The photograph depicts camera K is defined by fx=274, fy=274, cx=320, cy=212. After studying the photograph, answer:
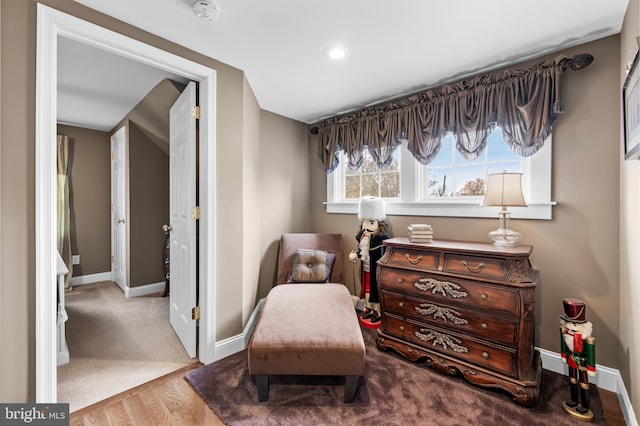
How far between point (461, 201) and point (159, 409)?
8.80ft

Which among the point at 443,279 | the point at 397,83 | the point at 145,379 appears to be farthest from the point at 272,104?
the point at 145,379

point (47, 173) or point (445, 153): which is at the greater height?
point (445, 153)

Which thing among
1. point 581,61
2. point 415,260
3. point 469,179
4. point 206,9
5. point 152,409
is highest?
point 206,9

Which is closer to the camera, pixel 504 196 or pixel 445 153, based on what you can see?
pixel 504 196

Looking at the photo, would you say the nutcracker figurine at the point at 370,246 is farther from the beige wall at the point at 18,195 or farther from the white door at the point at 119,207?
the white door at the point at 119,207

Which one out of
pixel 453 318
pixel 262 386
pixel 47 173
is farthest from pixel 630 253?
pixel 47 173

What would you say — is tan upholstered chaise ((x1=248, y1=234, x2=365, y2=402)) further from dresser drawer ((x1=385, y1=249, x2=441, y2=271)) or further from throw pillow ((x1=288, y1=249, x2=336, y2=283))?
throw pillow ((x1=288, y1=249, x2=336, y2=283))

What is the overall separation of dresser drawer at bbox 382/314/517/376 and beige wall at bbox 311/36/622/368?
23.6 inches

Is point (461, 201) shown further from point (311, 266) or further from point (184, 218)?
point (184, 218)

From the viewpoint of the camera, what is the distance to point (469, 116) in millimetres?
2246

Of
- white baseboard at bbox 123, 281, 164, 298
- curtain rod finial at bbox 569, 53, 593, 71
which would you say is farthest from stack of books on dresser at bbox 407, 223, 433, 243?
white baseboard at bbox 123, 281, 164, 298

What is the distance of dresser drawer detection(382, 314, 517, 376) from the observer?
5.65 feet

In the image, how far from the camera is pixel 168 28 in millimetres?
1745

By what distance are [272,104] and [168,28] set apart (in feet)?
4.35
